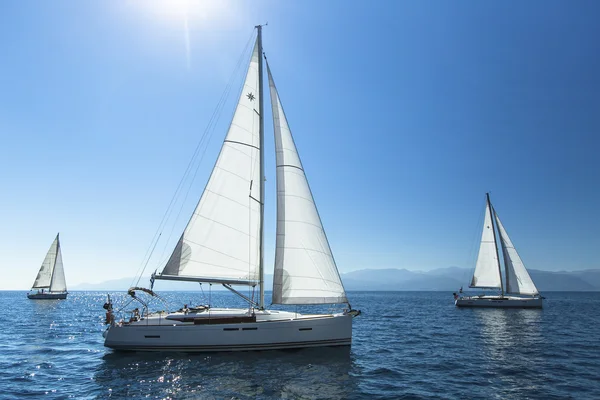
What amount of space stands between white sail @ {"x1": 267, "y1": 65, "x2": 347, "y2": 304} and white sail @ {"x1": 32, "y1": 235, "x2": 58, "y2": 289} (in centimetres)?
6818

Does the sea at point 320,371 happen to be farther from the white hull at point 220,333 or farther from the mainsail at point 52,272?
the mainsail at point 52,272

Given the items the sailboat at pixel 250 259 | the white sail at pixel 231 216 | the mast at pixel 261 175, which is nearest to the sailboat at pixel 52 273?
the sailboat at pixel 250 259

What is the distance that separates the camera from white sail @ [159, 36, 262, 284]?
61.5ft

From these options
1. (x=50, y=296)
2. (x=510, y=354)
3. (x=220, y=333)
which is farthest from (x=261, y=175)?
(x=50, y=296)

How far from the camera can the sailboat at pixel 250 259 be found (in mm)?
17766

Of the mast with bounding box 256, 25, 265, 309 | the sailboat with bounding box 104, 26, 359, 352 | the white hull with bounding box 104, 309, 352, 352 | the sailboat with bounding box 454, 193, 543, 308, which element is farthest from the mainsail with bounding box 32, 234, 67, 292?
the sailboat with bounding box 454, 193, 543, 308

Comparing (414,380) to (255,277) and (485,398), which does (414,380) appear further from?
(255,277)

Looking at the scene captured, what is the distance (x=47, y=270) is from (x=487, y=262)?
80912mm

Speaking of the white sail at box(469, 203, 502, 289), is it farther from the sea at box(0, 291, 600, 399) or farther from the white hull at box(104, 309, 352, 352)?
the white hull at box(104, 309, 352, 352)

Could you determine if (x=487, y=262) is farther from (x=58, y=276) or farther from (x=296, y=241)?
(x=58, y=276)

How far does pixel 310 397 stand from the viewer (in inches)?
494

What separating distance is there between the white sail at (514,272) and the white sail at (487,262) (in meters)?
1.85

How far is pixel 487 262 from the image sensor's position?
2057 inches

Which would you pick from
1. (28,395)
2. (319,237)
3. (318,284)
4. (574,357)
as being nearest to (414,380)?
(318,284)
